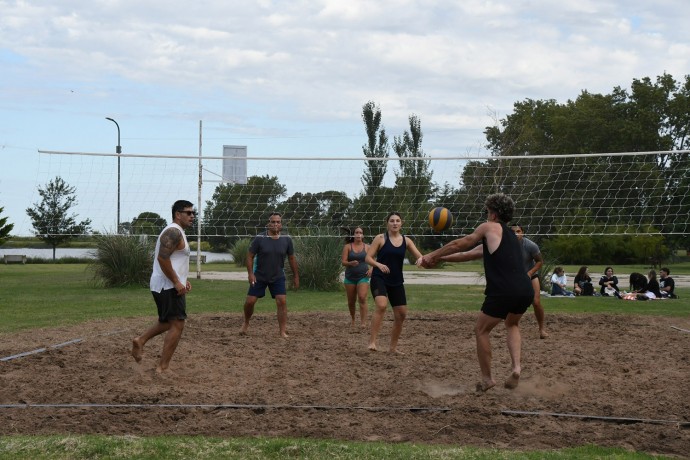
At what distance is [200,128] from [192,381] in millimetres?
22498

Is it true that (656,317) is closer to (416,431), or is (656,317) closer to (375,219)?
(375,219)

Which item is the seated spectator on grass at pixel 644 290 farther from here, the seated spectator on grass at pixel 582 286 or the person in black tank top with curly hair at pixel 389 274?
the person in black tank top with curly hair at pixel 389 274

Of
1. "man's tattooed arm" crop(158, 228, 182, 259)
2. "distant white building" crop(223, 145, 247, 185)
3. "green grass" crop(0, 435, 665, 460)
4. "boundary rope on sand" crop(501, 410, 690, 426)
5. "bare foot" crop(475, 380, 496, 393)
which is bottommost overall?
"green grass" crop(0, 435, 665, 460)

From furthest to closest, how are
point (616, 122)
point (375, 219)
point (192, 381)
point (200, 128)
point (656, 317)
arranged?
point (616, 122)
point (200, 128)
point (375, 219)
point (656, 317)
point (192, 381)

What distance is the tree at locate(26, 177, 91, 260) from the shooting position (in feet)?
60.2

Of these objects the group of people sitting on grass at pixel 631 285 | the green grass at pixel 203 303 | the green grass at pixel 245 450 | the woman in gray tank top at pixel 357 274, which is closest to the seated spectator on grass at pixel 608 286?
Answer: the group of people sitting on grass at pixel 631 285

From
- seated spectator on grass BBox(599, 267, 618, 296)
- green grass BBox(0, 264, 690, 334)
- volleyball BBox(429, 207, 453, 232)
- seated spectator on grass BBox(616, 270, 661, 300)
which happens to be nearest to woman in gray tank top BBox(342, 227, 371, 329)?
green grass BBox(0, 264, 690, 334)

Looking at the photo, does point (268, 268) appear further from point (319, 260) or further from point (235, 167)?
point (235, 167)

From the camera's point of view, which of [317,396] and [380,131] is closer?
[317,396]

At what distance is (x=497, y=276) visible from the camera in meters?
8.38

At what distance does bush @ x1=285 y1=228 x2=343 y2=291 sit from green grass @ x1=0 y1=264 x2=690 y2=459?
1.59 ft

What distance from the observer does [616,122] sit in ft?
219

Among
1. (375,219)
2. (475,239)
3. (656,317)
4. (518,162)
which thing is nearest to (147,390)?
(475,239)

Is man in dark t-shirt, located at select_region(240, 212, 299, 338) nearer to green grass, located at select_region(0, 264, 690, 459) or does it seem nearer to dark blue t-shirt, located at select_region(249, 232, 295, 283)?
dark blue t-shirt, located at select_region(249, 232, 295, 283)
